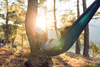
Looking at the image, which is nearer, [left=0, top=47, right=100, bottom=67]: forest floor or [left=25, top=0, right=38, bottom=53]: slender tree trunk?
[left=0, top=47, right=100, bottom=67]: forest floor

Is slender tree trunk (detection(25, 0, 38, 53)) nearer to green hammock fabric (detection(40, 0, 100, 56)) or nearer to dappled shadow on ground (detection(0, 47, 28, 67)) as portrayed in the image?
dappled shadow on ground (detection(0, 47, 28, 67))

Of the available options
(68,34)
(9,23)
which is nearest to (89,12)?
(68,34)

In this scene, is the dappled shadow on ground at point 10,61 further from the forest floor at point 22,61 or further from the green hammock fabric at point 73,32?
the green hammock fabric at point 73,32

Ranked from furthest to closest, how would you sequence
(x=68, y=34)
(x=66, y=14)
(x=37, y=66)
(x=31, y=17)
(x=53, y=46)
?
(x=66, y=14)
(x=31, y=17)
(x=37, y=66)
(x=53, y=46)
(x=68, y=34)

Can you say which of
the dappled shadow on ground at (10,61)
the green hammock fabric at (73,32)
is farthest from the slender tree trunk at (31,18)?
the green hammock fabric at (73,32)

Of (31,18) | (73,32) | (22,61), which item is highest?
(31,18)

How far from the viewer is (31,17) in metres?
3.53

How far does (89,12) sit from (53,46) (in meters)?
1.07

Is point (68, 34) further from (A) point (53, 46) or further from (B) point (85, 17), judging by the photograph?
(B) point (85, 17)

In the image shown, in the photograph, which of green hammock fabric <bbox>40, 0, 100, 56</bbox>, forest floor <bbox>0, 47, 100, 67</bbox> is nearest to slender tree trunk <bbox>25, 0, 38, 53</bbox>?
forest floor <bbox>0, 47, 100, 67</bbox>

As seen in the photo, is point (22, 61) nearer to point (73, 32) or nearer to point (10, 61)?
point (10, 61)

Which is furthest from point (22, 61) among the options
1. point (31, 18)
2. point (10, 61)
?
point (31, 18)

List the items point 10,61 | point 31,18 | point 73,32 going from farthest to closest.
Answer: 1. point 31,18
2. point 10,61
3. point 73,32

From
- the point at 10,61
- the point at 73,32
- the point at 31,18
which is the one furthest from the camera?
the point at 31,18
